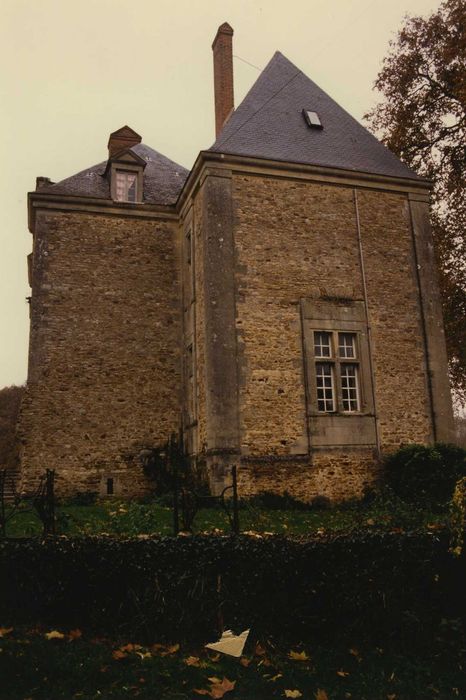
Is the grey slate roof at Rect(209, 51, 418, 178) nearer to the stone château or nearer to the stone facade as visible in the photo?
the stone château

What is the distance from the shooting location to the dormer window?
1806 cm

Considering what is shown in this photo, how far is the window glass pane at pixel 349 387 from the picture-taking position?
14.5 metres

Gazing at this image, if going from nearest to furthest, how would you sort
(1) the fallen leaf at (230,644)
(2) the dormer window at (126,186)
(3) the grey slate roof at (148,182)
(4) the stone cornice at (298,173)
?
(1) the fallen leaf at (230,644), (4) the stone cornice at (298,173), (3) the grey slate roof at (148,182), (2) the dormer window at (126,186)

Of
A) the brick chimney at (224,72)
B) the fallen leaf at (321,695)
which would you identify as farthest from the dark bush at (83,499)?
the brick chimney at (224,72)

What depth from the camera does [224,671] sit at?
523 centimetres

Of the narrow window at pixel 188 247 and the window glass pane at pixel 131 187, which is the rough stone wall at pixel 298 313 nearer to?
the narrow window at pixel 188 247

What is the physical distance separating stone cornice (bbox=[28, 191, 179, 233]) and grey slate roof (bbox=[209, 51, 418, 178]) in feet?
9.95

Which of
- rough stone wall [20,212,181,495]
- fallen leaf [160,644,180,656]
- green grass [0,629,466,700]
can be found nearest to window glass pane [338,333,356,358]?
rough stone wall [20,212,181,495]

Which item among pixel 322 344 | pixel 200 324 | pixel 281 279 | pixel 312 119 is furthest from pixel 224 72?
pixel 322 344

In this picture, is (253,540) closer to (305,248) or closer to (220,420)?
(220,420)

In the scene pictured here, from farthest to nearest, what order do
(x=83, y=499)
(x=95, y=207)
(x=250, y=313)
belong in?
1. (x=95, y=207)
2. (x=83, y=499)
3. (x=250, y=313)

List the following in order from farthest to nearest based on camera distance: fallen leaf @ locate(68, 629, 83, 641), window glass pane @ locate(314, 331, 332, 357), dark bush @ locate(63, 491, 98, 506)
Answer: dark bush @ locate(63, 491, 98, 506) < window glass pane @ locate(314, 331, 332, 357) < fallen leaf @ locate(68, 629, 83, 641)

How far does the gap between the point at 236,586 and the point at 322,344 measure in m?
9.27

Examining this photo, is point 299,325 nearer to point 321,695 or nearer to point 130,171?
point 130,171
